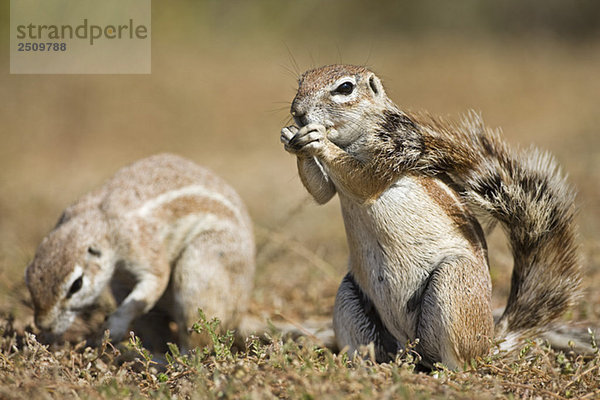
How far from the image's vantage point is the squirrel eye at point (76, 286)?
414cm

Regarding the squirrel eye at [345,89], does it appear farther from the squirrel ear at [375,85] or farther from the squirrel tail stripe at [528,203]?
the squirrel tail stripe at [528,203]

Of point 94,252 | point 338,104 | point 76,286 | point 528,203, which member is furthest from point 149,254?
point 528,203

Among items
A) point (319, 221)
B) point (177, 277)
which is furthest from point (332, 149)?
point (319, 221)

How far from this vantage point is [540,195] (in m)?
3.38

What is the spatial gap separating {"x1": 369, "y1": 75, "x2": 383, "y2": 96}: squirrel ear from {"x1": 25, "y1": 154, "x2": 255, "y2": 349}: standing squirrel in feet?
5.94

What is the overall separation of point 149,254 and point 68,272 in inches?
23.9

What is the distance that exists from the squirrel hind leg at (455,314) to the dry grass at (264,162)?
0.13 m

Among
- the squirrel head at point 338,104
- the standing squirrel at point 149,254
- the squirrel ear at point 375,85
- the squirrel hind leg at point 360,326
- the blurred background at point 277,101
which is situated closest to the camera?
the squirrel head at point 338,104

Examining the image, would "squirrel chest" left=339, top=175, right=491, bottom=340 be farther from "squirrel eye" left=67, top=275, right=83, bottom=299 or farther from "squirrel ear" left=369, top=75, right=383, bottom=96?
"squirrel eye" left=67, top=275, right=83, bottom=299

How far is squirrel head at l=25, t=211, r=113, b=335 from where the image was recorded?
13.3 feet

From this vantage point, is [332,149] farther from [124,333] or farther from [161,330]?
[161,330]

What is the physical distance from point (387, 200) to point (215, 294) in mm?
1721

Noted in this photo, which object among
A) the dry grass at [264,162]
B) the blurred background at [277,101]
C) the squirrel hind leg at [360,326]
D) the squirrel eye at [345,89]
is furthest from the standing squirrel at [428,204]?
the blurred background at [277,101]

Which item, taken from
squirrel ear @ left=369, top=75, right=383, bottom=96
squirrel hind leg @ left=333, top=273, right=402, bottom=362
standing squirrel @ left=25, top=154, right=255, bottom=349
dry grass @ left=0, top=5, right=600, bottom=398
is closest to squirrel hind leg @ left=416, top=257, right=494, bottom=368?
dry grass @ left=0, top=5, right=600, bottom=398
